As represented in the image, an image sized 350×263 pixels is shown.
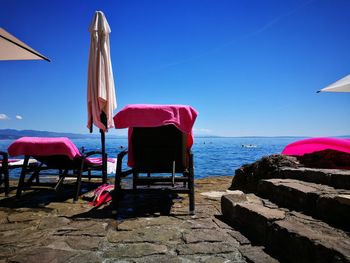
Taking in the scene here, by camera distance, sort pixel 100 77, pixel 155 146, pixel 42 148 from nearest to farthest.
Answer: pixel 155 146 < pixel 42 148 < pixel 100 77

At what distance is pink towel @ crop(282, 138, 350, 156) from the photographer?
470cm

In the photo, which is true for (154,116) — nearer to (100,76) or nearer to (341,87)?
(100,76)

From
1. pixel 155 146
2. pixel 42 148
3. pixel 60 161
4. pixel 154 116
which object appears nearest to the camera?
pixel 154 116

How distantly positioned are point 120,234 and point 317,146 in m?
4.29

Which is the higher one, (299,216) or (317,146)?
(317,146)

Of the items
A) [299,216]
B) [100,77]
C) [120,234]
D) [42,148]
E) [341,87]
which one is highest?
[341,87]

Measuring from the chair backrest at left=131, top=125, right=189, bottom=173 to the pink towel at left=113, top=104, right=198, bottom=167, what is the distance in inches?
14.4

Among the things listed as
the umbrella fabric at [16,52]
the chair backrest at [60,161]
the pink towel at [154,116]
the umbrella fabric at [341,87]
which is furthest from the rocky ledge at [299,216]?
the umbrella fabric at [16,52]

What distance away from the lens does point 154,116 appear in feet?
12.4

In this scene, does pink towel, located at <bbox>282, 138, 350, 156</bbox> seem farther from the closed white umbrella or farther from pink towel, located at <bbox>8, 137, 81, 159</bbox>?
pink towel, located at <bbox>8, 137, 81, 159</bbox>

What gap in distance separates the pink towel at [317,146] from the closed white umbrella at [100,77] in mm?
4006

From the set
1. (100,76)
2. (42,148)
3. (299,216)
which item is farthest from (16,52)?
(299,216)

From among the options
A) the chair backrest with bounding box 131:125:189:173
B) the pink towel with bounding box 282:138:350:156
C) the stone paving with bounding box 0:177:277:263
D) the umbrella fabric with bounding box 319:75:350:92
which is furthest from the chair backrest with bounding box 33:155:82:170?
the umbrella fabric with bounding box 319:75:350:92

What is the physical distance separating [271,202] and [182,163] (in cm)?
146
